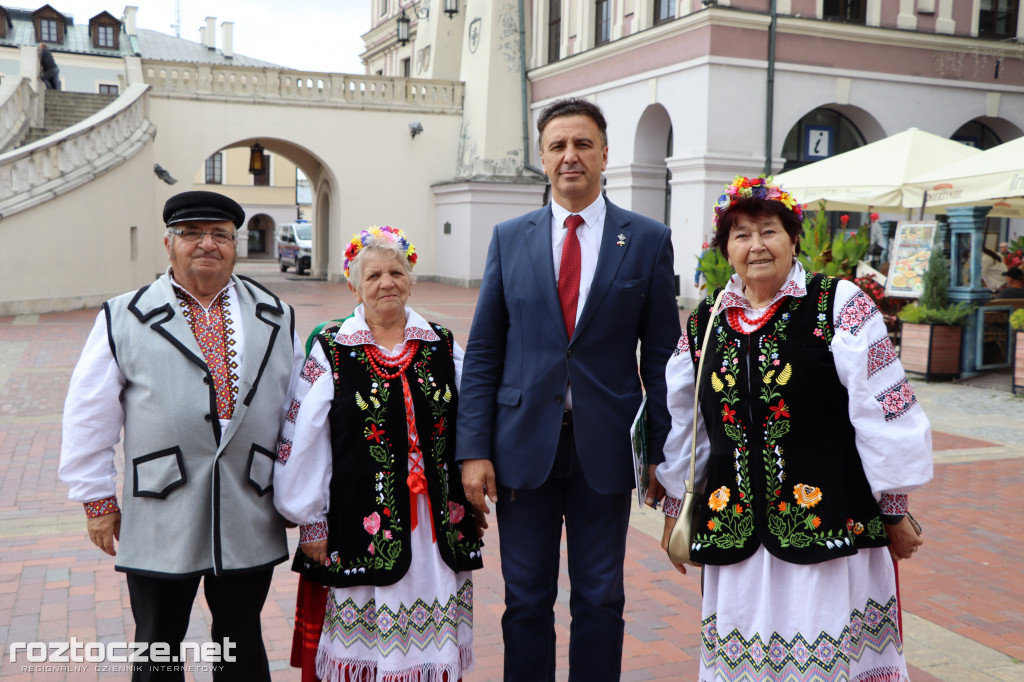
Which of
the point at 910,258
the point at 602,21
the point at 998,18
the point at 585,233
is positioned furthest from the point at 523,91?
the point at 585,233

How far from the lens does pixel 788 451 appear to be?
262cm

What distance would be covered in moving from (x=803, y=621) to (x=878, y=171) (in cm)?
1074

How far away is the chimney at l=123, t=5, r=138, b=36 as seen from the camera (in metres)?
56.1

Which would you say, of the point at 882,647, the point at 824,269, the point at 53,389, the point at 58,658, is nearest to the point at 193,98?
the point at 53,389

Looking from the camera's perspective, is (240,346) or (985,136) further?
(985,136)

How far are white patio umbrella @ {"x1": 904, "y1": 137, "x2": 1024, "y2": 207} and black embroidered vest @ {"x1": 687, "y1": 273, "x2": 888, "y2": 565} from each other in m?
8.08

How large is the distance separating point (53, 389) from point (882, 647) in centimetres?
903

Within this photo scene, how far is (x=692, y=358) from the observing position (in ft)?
9.43

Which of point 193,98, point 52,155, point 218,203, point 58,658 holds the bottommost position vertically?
point 58,658

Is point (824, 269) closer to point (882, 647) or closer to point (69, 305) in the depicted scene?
point (882, 647)

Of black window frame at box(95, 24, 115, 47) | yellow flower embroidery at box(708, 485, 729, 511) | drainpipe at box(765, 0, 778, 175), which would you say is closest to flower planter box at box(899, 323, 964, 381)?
drainpipe at box(765, 0, 778, 175)

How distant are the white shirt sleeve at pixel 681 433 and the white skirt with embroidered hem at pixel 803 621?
292 mm

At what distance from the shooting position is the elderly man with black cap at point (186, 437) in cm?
272

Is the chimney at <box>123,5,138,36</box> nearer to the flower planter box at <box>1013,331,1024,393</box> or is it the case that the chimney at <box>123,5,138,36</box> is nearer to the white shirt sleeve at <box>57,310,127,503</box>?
the flower planter box at <box>1013,331,1024,393</box>
